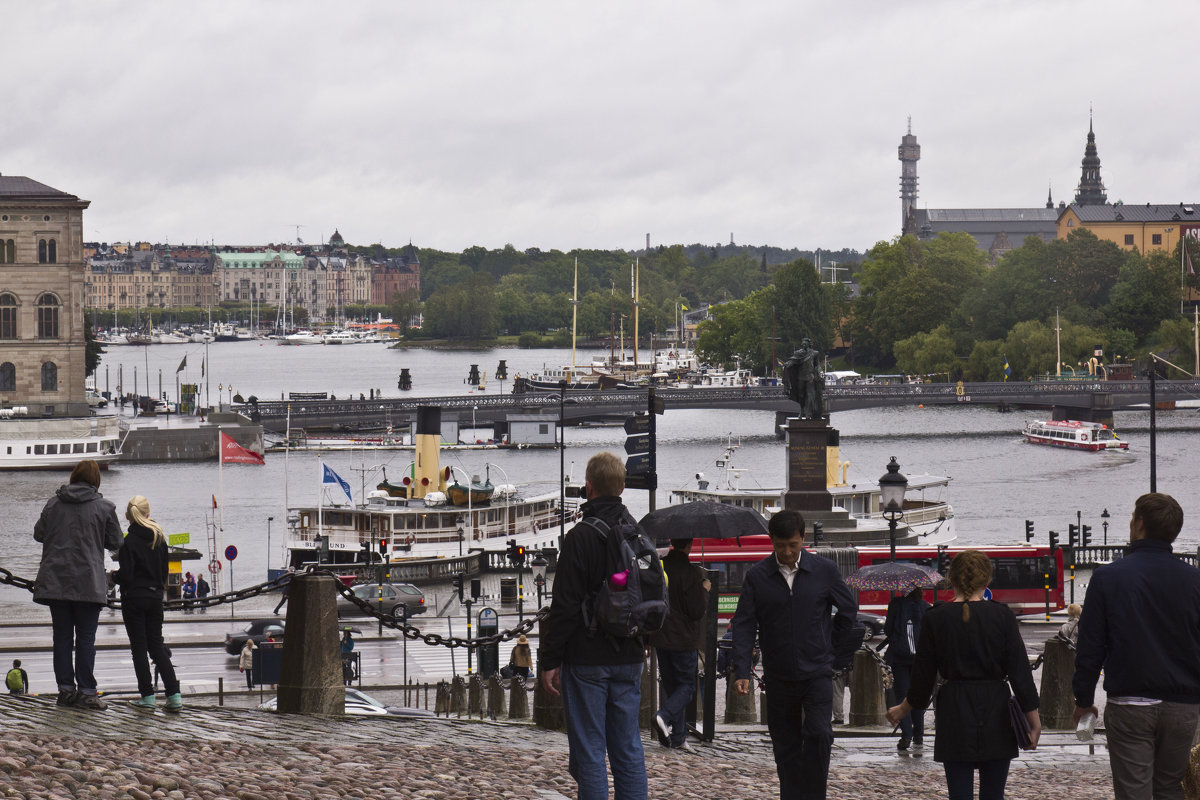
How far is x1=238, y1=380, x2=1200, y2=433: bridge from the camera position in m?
97.8

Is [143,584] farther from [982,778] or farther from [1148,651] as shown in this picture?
[1148,651]

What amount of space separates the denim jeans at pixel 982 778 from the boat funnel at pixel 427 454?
44367mm

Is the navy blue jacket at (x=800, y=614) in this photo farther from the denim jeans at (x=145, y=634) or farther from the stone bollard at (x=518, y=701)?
the stone bollard at (x=518, y=701)

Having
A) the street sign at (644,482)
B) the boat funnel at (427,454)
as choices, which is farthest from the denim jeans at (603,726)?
the boat funnel at (427,454)

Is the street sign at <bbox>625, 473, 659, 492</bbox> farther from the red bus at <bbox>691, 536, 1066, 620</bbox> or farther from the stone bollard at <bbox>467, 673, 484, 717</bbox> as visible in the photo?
the stone bollard at <bbox>467, 673, 484, 717</bbox>

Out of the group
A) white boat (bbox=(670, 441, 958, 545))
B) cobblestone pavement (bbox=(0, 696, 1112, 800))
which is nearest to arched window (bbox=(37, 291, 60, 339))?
white boat (bbox=(670, 441, 958, 545))

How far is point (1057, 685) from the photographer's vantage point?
1620 centimetres

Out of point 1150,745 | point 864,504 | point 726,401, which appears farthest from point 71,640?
point 726,401

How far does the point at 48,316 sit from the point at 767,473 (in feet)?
146

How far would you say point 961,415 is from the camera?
11594 centimetres

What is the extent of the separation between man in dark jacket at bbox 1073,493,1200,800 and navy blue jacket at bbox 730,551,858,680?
1.39m

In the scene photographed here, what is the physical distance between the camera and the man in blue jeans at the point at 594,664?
27.6 ft

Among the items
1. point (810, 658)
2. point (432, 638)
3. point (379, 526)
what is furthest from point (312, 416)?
point (810, 658)

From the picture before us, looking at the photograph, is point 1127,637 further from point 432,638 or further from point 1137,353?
point 1137,353
